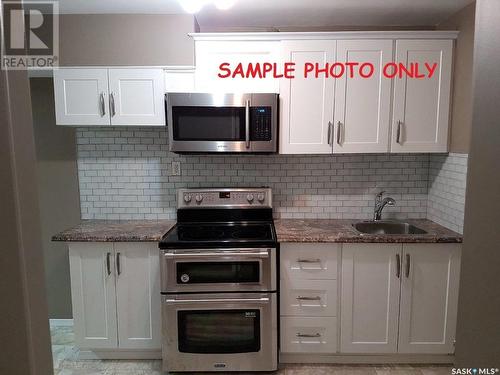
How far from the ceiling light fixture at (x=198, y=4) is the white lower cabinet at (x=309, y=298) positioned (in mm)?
1545

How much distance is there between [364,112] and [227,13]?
3.94ft

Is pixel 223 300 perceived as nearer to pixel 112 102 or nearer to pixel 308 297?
pixel 308 297

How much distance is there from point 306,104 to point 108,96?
1382 mm

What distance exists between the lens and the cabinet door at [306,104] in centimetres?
211

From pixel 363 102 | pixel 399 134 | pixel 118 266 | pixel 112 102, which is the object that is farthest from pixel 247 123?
pixel 118 266

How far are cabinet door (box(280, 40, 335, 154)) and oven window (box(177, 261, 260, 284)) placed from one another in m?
0.85

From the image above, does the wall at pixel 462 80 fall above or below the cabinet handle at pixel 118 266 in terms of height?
above

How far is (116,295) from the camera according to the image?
2.10m

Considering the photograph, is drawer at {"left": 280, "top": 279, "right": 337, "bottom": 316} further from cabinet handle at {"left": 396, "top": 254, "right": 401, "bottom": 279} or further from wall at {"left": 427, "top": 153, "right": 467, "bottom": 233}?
wall at {"left": 427, "top": 153, "right": 467, "bottom": 233}

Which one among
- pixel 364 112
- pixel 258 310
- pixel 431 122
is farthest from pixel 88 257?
pixel 431 122

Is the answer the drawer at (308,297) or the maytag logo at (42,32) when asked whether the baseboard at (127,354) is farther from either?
the maytag logo at (42,32)

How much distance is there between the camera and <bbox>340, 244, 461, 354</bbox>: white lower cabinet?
201cm

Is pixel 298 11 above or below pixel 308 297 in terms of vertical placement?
above

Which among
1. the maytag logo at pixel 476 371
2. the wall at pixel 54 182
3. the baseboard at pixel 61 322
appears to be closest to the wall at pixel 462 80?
the maytag logo at pixel 476 371
